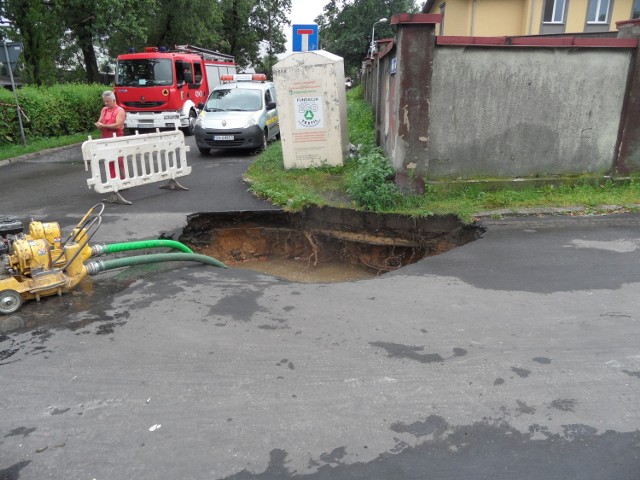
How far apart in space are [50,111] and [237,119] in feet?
26.4

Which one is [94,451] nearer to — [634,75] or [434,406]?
[434,406]

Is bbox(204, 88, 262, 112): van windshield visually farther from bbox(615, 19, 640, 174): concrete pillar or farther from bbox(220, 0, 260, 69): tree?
bbox(220, 0, 260, 69): tree

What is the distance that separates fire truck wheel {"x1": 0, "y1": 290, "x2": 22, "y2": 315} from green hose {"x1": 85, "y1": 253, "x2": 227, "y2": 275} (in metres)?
0.68

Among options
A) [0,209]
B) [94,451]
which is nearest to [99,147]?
[0,209]

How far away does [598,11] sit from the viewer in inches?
1000

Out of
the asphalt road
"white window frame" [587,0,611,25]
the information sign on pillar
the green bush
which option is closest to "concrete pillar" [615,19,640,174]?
the asphalt road

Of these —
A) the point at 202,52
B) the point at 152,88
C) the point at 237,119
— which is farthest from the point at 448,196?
the point at 202,52

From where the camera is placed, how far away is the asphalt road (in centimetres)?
290

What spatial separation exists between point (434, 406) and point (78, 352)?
2865mm

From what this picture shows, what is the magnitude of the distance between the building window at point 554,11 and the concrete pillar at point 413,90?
839 inches

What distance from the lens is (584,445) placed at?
297 cm

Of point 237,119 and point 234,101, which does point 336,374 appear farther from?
point 234,101

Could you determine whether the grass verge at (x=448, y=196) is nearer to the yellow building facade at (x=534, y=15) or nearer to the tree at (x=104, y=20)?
the tree at (x=104, y=20)

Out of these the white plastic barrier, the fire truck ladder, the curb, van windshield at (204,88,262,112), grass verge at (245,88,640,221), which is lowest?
the curb
